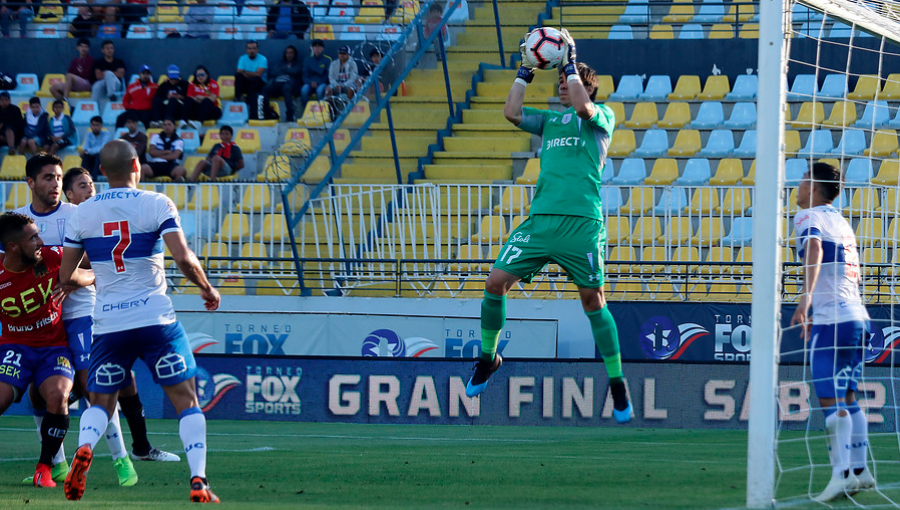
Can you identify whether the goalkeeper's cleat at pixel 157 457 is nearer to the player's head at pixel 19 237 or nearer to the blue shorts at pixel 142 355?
the player's head at pixel 19 237

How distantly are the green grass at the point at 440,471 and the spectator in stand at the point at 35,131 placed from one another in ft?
31.3

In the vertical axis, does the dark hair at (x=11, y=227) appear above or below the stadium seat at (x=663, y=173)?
below

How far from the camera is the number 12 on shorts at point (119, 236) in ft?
19.5

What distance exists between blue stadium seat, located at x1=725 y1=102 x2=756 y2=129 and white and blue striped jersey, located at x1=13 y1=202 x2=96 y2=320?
40.7ft

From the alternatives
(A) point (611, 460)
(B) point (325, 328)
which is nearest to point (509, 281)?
(A) point (611, 460)

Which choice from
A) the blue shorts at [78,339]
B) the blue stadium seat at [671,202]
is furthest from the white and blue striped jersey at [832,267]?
the blue stadium seat at [671,202]

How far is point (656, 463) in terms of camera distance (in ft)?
25.9

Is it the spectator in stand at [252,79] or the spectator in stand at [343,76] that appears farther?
the spectator in stand at [252,79]

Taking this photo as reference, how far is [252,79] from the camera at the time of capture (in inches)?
773

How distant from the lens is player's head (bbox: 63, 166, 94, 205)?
23.8 feet

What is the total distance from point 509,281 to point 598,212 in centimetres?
76

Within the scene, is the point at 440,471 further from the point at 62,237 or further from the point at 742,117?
the point at 742,117

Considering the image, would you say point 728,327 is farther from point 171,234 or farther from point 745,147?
point 171,234

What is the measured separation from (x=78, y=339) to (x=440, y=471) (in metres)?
2.66
